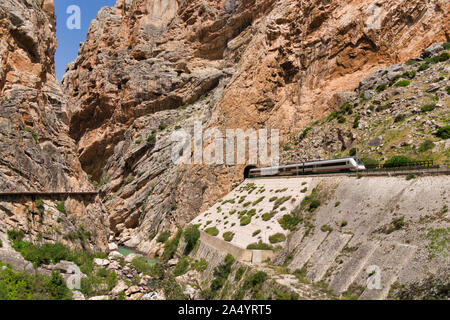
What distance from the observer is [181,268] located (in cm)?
2850

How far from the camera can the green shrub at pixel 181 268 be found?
91.7ft

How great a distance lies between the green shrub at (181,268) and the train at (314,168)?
1388 cm

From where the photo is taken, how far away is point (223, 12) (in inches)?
2446

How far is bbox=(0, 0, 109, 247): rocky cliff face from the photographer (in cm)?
2239

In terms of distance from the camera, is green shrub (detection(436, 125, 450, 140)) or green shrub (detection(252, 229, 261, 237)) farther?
green shrub (detection(252, 229, 261, 237))

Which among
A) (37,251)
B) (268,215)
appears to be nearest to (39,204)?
(37,251)

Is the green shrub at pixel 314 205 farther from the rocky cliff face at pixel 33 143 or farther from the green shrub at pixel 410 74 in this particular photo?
the green shrub at pixel 410 74

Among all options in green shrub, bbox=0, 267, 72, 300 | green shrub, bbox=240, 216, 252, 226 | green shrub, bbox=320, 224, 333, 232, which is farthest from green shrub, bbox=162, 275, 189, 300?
green shrub, bbox=320, 224, 333, 232

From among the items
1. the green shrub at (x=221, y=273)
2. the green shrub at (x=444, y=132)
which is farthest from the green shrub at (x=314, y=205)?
the green shrub at (x=444, y=132)

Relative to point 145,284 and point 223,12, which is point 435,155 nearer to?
point 145,284

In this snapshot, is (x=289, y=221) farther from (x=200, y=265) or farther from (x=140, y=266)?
(x=140, y=266)

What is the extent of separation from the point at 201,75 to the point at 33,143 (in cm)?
3958

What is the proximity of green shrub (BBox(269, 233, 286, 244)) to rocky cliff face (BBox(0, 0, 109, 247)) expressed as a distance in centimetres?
1489

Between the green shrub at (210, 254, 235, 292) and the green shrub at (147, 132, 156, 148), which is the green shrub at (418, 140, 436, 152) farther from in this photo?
the green shrub at (147, 132, 156, 148)
